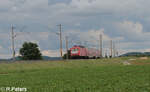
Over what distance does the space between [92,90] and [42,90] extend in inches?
105

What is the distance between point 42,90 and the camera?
635 inches

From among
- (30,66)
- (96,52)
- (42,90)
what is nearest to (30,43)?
(96,52)

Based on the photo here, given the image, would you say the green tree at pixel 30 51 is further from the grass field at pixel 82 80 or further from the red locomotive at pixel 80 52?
the grass field at pixel 82 80

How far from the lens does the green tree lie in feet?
383

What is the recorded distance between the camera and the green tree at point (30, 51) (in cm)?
11661

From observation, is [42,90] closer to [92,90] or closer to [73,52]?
[92,90]

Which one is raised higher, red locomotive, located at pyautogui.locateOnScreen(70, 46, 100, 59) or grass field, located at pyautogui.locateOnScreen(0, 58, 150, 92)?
red locomotive, located at pyautogui.locateOnScreen(70, 46, 100, 59)

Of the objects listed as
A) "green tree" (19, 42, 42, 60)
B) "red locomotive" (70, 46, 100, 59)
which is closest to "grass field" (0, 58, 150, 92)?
"red locomotive" (70, 46, 100, 59)

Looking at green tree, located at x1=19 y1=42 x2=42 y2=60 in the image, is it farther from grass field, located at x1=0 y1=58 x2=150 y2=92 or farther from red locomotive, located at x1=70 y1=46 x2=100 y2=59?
grass field, located at x1=0 y1=58 x2=150 y2=92

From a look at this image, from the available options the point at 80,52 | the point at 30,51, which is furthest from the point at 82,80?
the point at 30,51

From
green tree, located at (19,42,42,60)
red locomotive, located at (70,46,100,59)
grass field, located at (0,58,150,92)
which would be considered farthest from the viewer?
green tree, located at (19,42,42,60)

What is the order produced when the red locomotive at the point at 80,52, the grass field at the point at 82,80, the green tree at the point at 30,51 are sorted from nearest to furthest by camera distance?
1. the grass field at the point at 82,80
2. the red locomotive at the point at 80,52
3. the green tree at the point at 30,51

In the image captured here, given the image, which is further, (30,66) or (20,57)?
(20,57)

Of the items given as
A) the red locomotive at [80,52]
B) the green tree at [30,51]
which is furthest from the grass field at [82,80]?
the green tree at [30,51]
